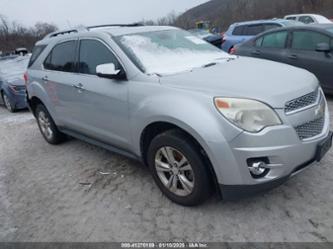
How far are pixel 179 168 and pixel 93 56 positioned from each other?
6.06ft

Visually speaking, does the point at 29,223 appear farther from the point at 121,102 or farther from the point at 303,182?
the point at 303,182

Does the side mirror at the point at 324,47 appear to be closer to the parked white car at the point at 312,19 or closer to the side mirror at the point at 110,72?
the side mirror at the point at 110,72

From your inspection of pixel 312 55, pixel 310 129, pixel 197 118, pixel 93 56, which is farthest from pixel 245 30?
pixel 197 118

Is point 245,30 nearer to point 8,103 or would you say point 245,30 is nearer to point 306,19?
point 306,19

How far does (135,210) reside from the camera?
3418mm

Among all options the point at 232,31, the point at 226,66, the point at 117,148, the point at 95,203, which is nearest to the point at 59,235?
the point at 95,203

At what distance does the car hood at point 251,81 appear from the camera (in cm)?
285

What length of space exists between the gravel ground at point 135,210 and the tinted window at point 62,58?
1.38 m

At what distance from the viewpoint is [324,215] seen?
2.97 metres

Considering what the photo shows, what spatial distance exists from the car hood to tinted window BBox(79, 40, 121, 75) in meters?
0.85

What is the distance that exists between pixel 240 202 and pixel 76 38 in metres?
2.93

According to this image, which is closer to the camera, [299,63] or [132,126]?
[132,126]

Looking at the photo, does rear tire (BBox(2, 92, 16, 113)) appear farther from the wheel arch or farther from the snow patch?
the wheel arch

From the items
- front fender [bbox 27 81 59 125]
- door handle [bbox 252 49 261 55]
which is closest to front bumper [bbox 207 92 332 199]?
front fender [bbox 27 81 59 125]
